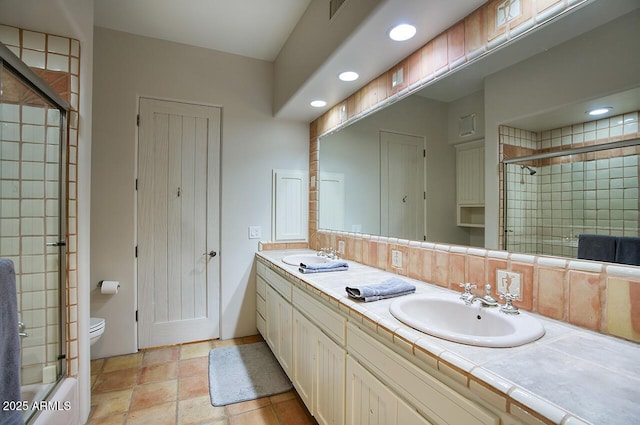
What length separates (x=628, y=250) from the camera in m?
0.94

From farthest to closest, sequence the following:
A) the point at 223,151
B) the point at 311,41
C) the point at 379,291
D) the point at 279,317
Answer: the point at 223,151 < the point at 279,317 < the point at 311,41 < the point at 379,291

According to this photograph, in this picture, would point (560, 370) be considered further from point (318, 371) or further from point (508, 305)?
point (318, 371)

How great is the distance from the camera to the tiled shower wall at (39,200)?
152cm

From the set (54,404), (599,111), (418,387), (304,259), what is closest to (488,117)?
(599,111)

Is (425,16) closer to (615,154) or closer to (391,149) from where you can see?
(391,149)

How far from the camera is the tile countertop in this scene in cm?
60

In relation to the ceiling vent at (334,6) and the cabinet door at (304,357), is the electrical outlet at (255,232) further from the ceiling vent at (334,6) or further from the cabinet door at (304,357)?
the ceiling vent at (334,6)

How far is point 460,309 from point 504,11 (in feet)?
4.15

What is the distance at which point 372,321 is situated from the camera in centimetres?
112

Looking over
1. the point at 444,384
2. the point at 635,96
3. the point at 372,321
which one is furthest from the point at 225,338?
the point at 635,96

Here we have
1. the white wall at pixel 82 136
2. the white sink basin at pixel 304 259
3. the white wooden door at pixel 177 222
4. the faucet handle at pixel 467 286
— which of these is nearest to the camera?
the faucet handle at pixel 467 286

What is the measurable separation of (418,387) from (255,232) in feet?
7.69

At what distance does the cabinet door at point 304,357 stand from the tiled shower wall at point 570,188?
112cm

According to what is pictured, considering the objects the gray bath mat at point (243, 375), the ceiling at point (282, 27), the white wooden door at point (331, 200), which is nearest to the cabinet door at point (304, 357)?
the gray bath mat at point (243, 375)
